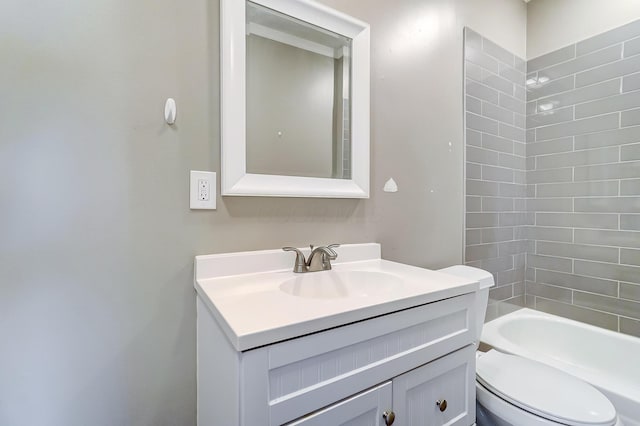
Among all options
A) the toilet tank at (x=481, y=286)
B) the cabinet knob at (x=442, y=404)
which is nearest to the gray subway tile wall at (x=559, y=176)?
the toilet tank at (x=481, y=286)

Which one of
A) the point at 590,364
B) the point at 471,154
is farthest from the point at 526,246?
the point at 471,154

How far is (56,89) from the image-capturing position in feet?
A: 2.48

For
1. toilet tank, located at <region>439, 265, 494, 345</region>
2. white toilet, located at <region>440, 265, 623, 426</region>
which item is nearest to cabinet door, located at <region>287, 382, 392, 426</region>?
white toilet, located at <region>440, 265, 623, 426</region>

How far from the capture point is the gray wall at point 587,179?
1.62 m

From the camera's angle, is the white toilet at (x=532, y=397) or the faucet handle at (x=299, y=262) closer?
the white toilet at (x=532, y=397)

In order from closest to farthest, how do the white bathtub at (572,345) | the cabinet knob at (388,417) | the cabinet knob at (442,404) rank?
the cabinet knob at (388,417) → the cabinet knob at (442,404) → the white bathtub at (572,345)

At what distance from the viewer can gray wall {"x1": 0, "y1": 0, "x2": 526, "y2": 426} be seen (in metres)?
0.73

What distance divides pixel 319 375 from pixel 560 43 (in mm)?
2445

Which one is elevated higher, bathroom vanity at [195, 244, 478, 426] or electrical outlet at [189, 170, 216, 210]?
electrical outlet at [189, 170, 216, 210]

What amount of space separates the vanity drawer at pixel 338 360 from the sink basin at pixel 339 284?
0.19 metres

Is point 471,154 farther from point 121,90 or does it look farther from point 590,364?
point 121,90

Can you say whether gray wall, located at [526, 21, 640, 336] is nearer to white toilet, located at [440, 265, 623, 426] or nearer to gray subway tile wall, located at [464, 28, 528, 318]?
gray subway tile wall, located at [464, 28, 528, 318]

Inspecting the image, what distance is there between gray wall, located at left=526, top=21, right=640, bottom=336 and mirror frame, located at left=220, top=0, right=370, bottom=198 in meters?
1.48

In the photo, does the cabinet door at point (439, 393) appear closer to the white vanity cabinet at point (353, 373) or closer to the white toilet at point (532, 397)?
the white vanity cabinet at point (353, 373)
